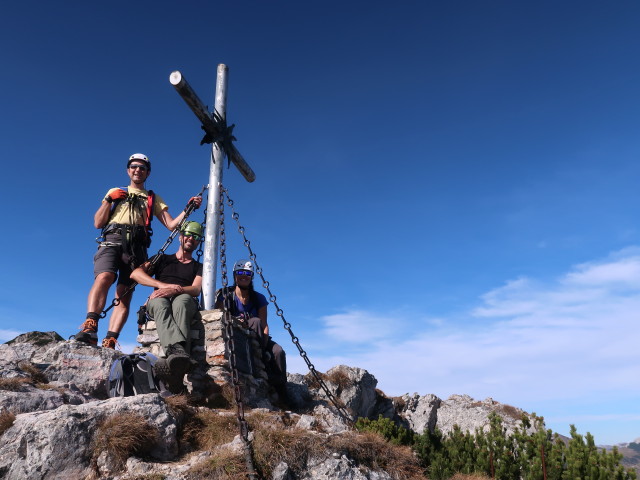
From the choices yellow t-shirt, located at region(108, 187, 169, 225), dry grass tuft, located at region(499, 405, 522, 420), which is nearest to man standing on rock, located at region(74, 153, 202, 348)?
yellow t-shirt, located at region(108, 187, 169, 225)

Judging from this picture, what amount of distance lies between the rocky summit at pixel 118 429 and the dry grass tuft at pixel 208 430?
0.01 m

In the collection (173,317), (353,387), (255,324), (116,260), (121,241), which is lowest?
(353,387)

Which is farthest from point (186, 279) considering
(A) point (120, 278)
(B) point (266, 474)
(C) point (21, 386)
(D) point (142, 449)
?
(B) point (266, 474)

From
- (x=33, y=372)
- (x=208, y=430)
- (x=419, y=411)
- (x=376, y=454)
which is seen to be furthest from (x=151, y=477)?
(x=419, y=411)

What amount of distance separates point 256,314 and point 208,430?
372cm

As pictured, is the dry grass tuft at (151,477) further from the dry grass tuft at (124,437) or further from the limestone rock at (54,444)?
the limestone rock at (54,444)

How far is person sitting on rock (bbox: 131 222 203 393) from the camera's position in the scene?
22.0 ft

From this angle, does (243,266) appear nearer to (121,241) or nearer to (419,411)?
(121,241)

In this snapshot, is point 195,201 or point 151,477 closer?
point 151,477

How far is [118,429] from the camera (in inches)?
200

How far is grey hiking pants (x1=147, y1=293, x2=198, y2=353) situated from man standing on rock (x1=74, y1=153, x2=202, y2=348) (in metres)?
0.89

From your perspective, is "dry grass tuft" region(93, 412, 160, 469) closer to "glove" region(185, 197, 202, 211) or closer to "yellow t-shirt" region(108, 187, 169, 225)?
"yellow t-shirt" region(108, 187, 169, 225)

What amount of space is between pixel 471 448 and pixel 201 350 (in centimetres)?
484

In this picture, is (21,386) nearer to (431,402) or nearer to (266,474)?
(266,474)
